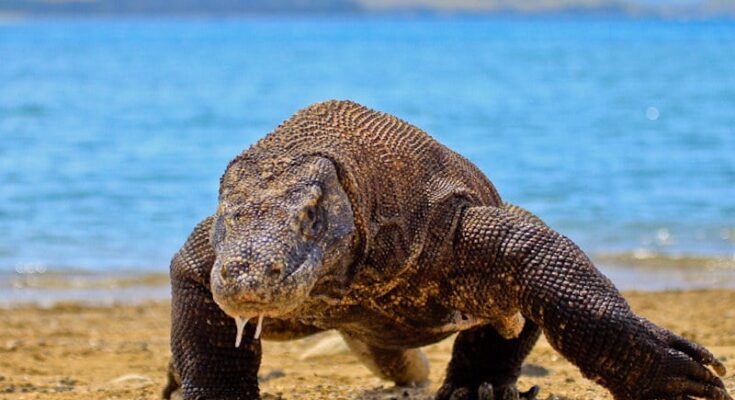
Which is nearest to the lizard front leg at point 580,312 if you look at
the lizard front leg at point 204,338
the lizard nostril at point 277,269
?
the lizard front leg at point 204,338

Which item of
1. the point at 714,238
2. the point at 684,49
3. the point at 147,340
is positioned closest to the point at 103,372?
the point at 147,340

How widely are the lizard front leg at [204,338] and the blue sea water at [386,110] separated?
8799mm

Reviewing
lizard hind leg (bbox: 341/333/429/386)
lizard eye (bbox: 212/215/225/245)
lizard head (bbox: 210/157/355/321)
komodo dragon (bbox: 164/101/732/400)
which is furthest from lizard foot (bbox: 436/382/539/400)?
lizard eye (bbox: 212/215/225/245)

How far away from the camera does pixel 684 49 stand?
91062mm

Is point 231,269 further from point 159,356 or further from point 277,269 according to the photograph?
point 159,356

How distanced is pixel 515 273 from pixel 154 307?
731 cm

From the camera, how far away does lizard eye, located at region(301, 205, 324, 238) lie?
475 centimetres

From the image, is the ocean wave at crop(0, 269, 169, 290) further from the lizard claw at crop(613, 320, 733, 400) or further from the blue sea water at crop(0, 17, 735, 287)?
the lizard claw at crop(613, 320, 733, 400)

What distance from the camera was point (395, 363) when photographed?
782 centimetres

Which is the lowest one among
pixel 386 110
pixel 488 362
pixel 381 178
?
pixel 488 362

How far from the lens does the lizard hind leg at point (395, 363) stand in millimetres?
7691

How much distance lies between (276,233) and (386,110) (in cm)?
3370

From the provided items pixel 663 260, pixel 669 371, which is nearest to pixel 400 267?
pixel 669 371

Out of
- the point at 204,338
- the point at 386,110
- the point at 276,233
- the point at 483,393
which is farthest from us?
the point at 386,110
